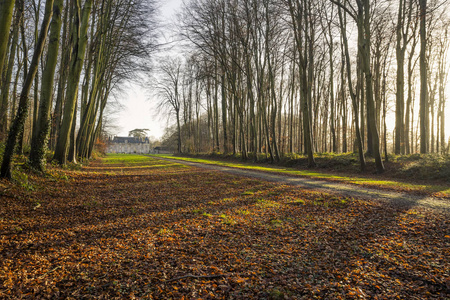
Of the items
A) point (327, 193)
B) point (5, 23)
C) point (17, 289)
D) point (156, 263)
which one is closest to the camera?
point (17, 289)

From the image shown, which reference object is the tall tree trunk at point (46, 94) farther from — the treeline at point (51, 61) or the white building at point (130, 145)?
the white building at point (130, 145)

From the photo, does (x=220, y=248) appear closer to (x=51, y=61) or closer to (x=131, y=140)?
(x=51, y=61)

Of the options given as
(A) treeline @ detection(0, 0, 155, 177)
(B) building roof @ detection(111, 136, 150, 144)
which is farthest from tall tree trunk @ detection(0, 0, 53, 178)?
(B) building roof @ detection(111, 136, 150, 144)

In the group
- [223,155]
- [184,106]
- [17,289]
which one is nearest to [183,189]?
[17,289]

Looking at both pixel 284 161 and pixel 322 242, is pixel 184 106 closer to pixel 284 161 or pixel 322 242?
pixel 284 161

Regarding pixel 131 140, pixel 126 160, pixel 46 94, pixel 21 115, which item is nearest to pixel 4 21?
pixel 21 115

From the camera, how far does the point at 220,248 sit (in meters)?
4.16

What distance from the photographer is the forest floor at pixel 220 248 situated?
2977 mm

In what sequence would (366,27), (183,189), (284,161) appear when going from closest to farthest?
(183,189) < (366,27) < (284,161)

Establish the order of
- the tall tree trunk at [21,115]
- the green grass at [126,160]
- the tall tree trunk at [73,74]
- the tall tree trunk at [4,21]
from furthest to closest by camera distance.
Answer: the green grass at [126,160], the tall tree trunk at [73,74], the tall tree trunk at [21,115], the tall tree trunk at [4,21]

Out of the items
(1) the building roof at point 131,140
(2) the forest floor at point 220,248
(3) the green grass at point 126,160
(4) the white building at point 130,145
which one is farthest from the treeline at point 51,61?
(1) the building roof at point 131,140

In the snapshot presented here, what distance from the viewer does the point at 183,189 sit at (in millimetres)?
9633

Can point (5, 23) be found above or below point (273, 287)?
above

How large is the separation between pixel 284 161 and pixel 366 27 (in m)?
11.2
